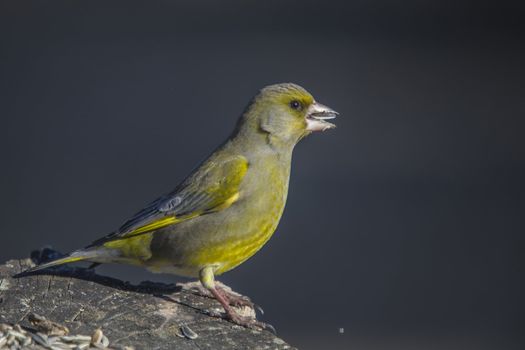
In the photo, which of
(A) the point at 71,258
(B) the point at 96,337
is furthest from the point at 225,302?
(B) the point at 96,337

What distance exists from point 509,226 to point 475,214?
35 cm

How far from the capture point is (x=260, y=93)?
573cm

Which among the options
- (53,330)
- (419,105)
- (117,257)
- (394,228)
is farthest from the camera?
(419,105)

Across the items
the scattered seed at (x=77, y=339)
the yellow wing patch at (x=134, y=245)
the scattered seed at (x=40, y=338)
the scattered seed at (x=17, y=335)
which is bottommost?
the scattered seed at (x=17, y=335)

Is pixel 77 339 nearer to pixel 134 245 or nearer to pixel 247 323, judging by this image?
pixel 247 323

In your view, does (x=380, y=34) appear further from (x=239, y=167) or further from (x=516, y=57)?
(x=239, y=167)

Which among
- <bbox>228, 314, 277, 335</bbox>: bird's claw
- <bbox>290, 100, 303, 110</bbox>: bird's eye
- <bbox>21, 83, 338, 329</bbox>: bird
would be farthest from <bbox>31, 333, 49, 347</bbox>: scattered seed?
<bbox>290, 100, 303, 110</bbox>: bird's eye

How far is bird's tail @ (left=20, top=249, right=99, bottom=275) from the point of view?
16.5 ft

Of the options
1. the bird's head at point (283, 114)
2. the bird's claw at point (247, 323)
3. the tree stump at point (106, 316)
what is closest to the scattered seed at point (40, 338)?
the tree stump at point (106, 316)

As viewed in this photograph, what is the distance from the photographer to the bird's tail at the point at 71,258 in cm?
503

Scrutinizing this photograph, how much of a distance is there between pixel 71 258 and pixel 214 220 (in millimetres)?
714

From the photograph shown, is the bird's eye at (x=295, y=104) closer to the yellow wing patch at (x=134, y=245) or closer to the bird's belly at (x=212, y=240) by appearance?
the bird's belly at (x=212, y=240)

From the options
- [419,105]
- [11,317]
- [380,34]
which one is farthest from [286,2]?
[11,317]

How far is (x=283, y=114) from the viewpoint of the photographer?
568 cm
